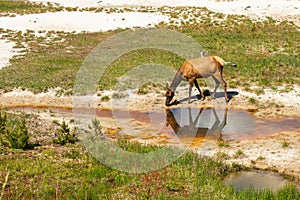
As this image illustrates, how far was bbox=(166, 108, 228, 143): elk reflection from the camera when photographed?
1766 cm

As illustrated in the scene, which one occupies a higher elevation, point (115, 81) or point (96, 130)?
point (115, 81)

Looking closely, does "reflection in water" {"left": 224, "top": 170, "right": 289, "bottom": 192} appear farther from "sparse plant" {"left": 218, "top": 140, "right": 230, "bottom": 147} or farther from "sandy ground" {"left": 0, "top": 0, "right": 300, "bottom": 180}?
"sparse plant" {"left": 218, "top": 140, "right": 230, "bottom": 147}

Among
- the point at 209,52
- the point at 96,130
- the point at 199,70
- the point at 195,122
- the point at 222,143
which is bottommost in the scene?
the point at 195,122

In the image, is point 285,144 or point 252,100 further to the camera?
point 252,100

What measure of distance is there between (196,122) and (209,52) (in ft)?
51.5

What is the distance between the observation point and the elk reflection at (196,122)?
17.7 m

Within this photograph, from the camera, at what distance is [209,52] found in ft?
111

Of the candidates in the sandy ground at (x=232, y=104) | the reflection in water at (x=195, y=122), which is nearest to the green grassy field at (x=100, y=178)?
the sandy ground at (x=232, y=104)

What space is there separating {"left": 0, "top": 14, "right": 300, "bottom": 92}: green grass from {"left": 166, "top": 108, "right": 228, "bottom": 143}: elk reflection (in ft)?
14.1

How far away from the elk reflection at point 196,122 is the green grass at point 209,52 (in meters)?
4.31

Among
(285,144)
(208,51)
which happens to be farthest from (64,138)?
(208,51)

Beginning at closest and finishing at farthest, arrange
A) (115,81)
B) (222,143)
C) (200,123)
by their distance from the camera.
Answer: (222,143) → (200,123) → (115,81)

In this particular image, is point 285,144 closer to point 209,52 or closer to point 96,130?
point 96,130

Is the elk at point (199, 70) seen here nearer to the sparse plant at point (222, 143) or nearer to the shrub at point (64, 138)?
the sparse plant at point (222, 143)
